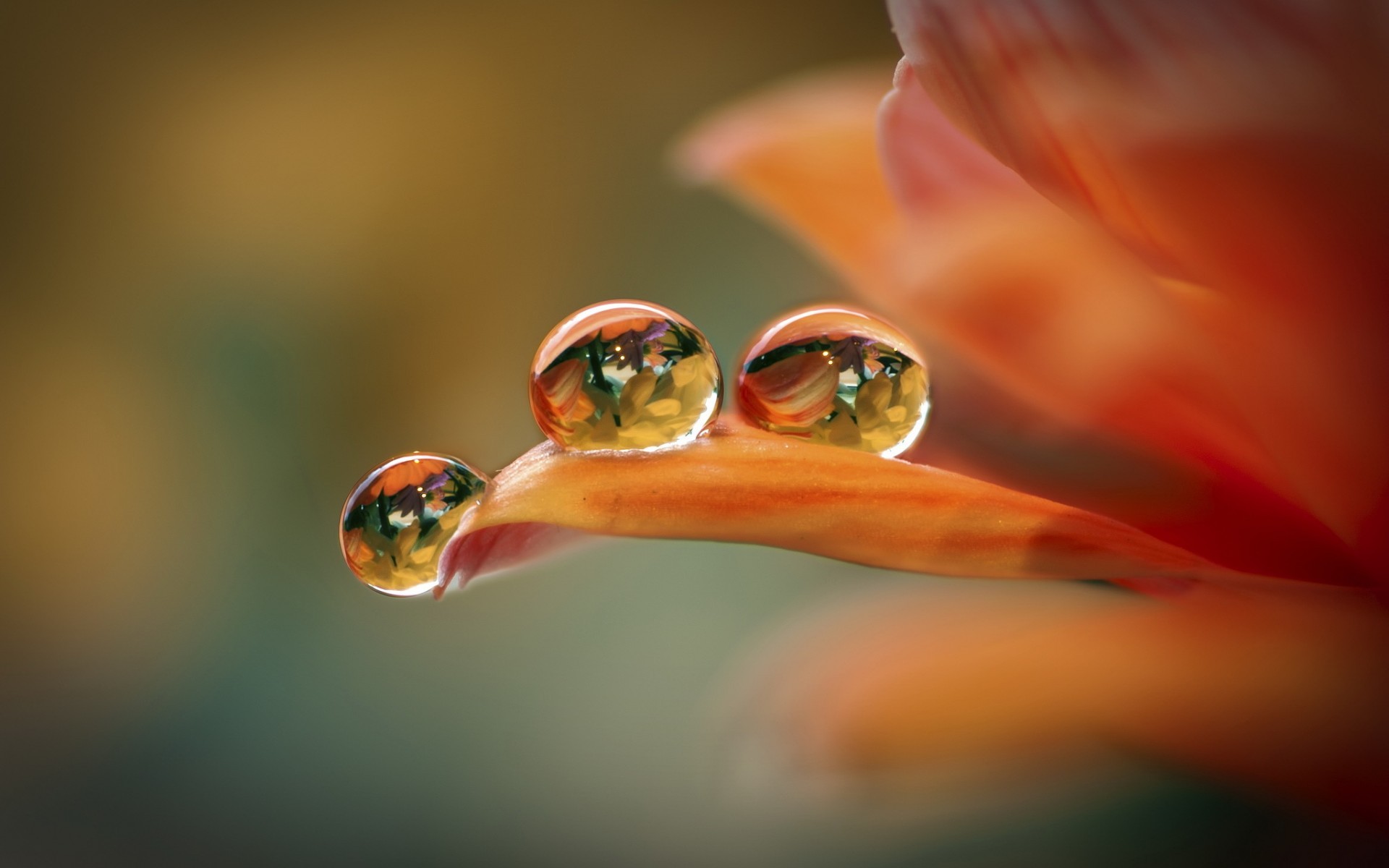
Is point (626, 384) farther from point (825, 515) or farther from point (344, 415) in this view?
point (344, 415)

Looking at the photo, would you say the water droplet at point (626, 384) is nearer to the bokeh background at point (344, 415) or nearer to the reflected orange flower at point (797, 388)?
the reflected orange flower at point (797, 388)

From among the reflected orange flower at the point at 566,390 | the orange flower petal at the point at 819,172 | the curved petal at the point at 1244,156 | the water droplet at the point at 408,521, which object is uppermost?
the orange flower petal at the point at 819,172

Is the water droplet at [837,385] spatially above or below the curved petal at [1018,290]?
below

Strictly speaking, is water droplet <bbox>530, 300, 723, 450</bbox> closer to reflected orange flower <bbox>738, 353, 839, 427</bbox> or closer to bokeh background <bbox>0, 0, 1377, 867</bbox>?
reflected orange flower <bbox>738, 353, 839, 427</bbox>

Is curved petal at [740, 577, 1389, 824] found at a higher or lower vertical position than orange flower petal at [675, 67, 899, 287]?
lower

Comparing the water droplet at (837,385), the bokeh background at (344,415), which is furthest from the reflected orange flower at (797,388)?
the bokeh background at (344,415)

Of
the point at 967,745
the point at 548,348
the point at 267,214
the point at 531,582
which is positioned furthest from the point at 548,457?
the point at 267,214

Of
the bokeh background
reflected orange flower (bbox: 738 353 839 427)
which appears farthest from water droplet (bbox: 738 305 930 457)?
the bokeh background
